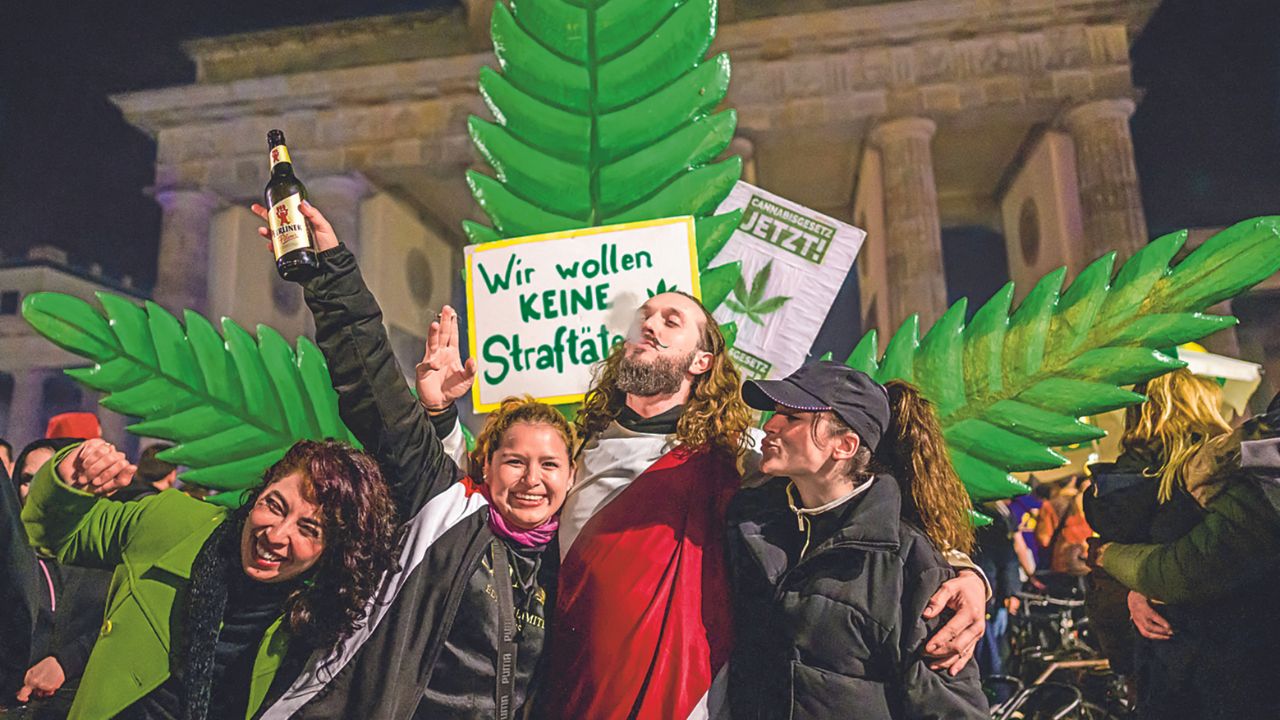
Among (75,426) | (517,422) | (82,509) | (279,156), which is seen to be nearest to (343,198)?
(75,426)

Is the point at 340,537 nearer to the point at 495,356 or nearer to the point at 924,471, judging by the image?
the point at 495,356

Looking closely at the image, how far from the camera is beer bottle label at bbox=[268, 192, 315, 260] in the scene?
2270 millimetres

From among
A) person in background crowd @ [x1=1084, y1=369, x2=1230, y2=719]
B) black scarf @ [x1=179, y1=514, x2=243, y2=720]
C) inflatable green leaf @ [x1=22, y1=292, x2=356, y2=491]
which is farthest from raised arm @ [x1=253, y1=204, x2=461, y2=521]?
person in background crowd @ [x1=1084, y1=369, x2=1230, y2=719]

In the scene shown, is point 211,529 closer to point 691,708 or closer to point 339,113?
point 691,708

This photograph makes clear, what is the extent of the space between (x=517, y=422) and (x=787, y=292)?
51.4 inches

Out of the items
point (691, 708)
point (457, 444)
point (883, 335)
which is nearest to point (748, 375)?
point (457, 444)

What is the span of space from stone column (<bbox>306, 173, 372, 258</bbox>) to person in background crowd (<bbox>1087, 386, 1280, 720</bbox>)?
59.2 ft

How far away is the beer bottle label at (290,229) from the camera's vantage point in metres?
2.27

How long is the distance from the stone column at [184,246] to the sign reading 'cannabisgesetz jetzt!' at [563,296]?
59.5 feet

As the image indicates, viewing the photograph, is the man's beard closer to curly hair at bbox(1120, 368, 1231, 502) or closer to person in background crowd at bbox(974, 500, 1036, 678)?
curly hair at bbox(1120, 368, 1231, 502)

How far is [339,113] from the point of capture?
63.0 feet

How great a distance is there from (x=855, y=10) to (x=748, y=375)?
1642cm

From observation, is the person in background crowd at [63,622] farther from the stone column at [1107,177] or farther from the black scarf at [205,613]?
the stone column at [1107,177]

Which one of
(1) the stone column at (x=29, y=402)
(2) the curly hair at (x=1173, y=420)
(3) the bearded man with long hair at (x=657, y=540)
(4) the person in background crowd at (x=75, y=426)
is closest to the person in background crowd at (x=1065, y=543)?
(2) the curly hair at (x=1173, y=420)
